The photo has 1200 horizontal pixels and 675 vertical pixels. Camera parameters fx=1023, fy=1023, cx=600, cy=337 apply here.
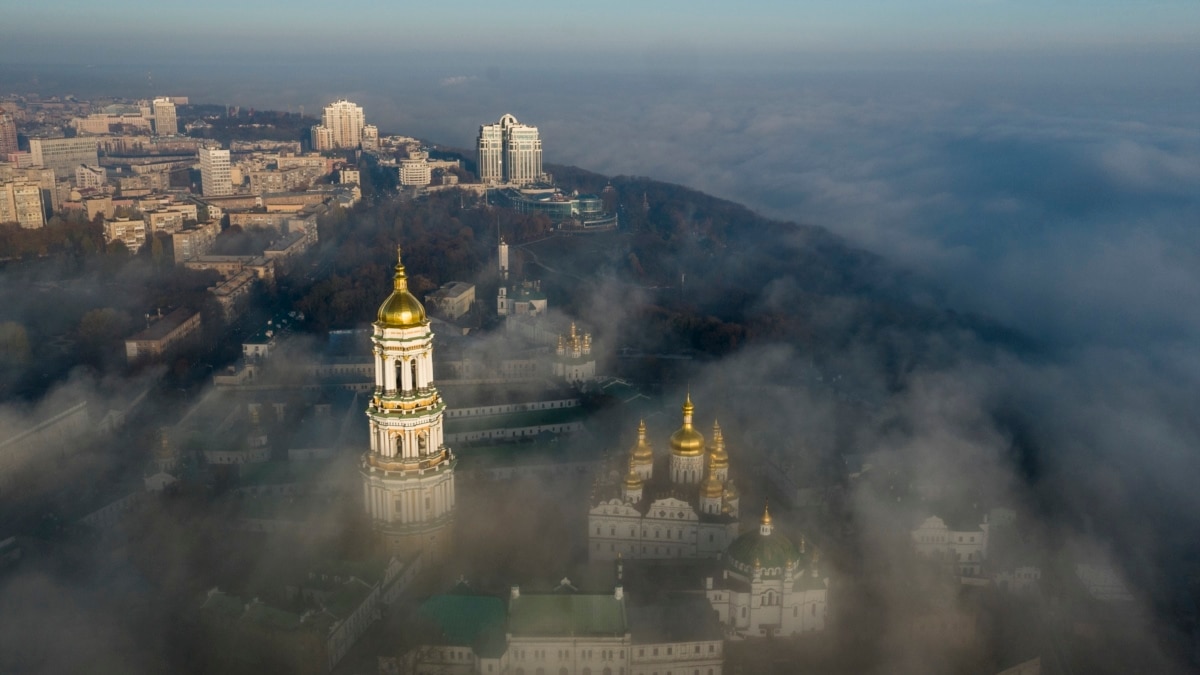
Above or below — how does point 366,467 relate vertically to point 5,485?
above

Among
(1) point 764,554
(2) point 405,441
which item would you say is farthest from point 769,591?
(2) point 405,441

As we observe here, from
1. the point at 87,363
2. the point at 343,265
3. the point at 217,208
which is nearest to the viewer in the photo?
the point at 87,363

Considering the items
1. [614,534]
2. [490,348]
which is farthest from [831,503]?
[490,348]

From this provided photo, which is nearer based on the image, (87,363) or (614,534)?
(614,534)

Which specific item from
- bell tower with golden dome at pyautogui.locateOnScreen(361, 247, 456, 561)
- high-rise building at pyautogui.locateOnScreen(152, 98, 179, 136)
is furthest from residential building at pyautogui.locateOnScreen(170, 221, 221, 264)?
high-rise building at pyautogui.locateOnScreen(152, 98, 179, 136)

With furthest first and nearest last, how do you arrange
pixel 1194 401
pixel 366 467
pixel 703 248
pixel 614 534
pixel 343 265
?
pixel 703 248, pixel 343 265, pixel 1194 401, pixel 614 534, pixel 366 467

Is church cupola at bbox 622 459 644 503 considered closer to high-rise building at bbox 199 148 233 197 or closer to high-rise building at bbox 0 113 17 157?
high-rise building at bbox 199 148 233 197

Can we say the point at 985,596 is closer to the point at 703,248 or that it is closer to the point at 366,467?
the point at 366,467
